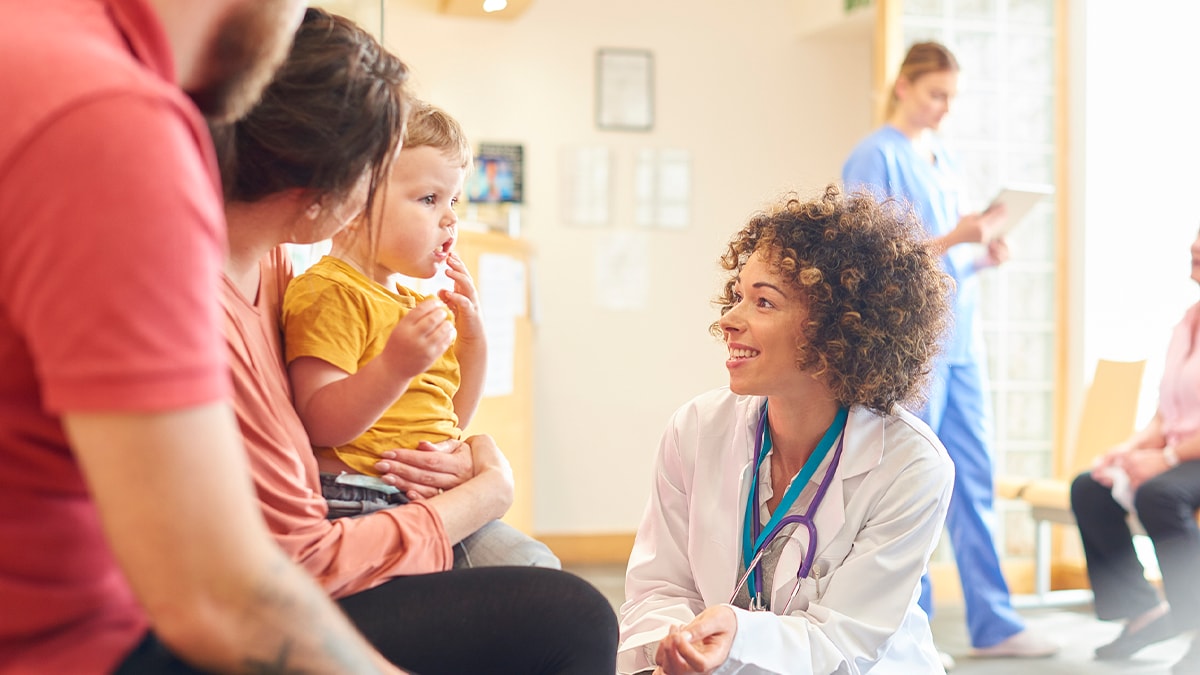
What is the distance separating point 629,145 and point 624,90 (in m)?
0.26

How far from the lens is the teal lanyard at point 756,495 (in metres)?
1.66

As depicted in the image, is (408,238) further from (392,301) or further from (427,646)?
(427,646)

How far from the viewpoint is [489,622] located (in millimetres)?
1157

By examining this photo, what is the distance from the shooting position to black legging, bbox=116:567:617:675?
1.14m

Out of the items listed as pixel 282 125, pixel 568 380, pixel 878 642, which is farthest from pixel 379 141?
pixel 568 380

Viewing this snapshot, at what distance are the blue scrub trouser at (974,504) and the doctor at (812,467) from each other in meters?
1.72

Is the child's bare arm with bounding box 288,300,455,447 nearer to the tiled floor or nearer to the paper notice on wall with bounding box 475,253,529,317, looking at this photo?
the paper notice on wall with bounding box 475,253,529,317

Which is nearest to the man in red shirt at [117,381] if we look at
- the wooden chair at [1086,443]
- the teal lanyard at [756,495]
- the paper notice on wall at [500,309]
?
the teal lanyard at [756,495]

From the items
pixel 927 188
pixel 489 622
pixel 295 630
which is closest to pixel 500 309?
pixel 927 188

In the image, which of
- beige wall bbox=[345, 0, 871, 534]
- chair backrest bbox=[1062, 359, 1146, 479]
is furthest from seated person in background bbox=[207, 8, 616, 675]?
beige wall bbox=[345, 0, 871, 534]

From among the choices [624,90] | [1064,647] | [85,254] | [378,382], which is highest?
[624,90]

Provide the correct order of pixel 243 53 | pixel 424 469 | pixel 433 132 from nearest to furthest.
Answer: pixel 243 53 → pixel 424 469 → pixel 433 132

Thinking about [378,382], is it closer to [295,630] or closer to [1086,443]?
[295,630]

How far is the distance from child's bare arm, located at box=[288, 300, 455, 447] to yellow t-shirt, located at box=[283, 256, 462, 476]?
0.06 metres
